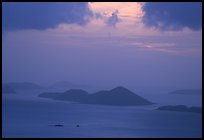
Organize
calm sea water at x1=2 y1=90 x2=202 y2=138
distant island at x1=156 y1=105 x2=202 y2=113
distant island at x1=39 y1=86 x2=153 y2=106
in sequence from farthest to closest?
distant island at x1=39 y1=86 x2=153 y2=106 < distant island at x1=156 y1=105 x2=202 y2=113 < calm sea water at x1=2 y1=90 x2=202 y2=138

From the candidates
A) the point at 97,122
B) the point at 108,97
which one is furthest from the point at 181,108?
the point at 97,122

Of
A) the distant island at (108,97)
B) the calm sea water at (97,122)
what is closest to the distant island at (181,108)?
the calm sea water at (97,122)

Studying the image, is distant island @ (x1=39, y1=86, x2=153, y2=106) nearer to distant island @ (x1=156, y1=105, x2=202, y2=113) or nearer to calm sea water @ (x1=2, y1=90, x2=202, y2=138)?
calm sea water @ (x1=2, y1=90, x2=202, y2=138)

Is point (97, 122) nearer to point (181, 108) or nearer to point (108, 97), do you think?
point (181, 108)

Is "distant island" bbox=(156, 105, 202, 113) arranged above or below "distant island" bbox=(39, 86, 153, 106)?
below

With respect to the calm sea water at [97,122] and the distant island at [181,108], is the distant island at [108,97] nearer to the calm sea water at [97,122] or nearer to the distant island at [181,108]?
the calm sea water at [97,122]

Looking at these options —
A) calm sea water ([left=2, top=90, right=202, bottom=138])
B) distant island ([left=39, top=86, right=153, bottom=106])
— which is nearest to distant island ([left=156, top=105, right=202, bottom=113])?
calm sea water ([left=2, top=90, right=202, bottom=138])
